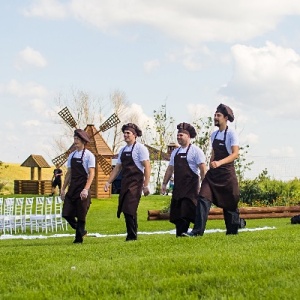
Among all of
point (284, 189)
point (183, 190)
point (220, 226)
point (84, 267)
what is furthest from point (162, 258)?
point (284, 189)

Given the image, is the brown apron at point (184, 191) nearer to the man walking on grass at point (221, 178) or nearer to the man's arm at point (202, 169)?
the man's arm at point (202, 169)

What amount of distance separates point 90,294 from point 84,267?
1177mm

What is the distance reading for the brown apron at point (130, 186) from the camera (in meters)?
11.7

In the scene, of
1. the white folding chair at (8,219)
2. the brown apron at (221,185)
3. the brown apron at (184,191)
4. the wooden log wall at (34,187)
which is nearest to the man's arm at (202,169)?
the brown apron at (184,191)

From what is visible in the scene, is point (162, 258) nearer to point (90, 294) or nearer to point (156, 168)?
point (90, 294)

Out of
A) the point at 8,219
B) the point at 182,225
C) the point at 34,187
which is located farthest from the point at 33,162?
the point at 182,225

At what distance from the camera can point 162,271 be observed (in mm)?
7438

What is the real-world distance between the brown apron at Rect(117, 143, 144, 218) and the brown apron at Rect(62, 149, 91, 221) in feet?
2.64

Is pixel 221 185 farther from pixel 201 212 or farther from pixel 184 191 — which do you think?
pixel 184 191

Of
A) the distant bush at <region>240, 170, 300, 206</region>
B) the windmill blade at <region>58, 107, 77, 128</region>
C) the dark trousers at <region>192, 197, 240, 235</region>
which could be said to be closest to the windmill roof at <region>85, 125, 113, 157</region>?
the windmill blade at <region>58, 107, 77, 128</region>

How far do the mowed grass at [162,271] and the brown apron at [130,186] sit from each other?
172 cm

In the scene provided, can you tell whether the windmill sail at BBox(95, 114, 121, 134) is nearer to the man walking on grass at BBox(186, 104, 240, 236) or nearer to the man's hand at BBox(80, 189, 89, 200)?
the man's hand at BBox(80, 189, 89, 200)

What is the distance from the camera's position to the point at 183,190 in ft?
37.9

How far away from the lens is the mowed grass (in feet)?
21.9
